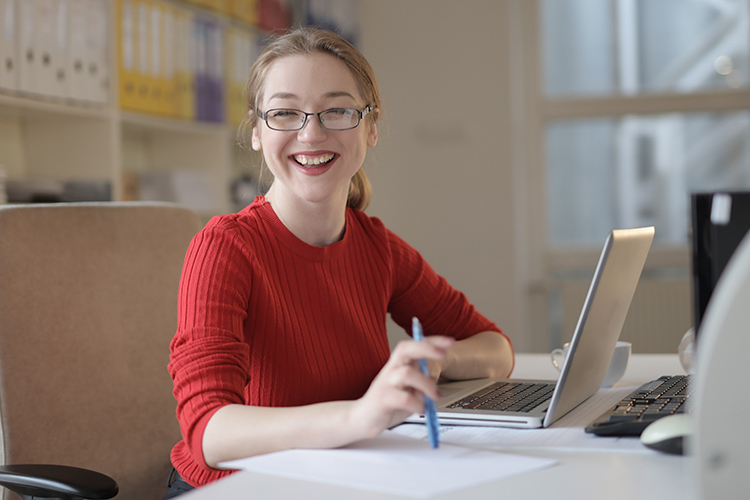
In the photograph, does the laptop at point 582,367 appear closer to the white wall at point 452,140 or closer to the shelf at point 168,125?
the shelf at point 168,125

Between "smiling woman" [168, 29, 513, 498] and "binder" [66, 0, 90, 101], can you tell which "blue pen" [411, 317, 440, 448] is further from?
"binder" [66, 0, 90, 101]

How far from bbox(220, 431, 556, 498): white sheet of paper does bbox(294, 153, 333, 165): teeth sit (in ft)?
1.77

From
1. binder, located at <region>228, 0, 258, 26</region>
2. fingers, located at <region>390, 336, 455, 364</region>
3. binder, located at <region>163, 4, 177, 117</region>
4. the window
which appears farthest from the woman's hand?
the window

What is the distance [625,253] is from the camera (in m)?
0.99

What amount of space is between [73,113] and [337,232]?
1.21m

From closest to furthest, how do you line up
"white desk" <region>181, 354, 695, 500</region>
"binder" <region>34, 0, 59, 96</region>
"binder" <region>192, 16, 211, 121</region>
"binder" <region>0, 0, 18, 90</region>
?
"white desk" <region>181, 354, 695, 500</region>
"binder" <region>0, 0, 18, 90</region>
"binder" <region>34, 0, 59, 96</region>
"binder" <region>192, 16, 211, 121</region>

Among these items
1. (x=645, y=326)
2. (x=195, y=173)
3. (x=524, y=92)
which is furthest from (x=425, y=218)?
(x=195, y=173)

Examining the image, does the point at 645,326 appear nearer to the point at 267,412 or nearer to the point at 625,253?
the point at 625,253

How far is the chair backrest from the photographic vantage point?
3.98 ft

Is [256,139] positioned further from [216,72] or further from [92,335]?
[216,72]

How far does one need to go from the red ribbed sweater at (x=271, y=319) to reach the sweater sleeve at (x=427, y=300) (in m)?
0.03

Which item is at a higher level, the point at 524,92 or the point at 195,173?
the point at 524,92

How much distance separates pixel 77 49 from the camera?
2150 mm

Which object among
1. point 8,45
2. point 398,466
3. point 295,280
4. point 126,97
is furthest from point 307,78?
point 126,97
